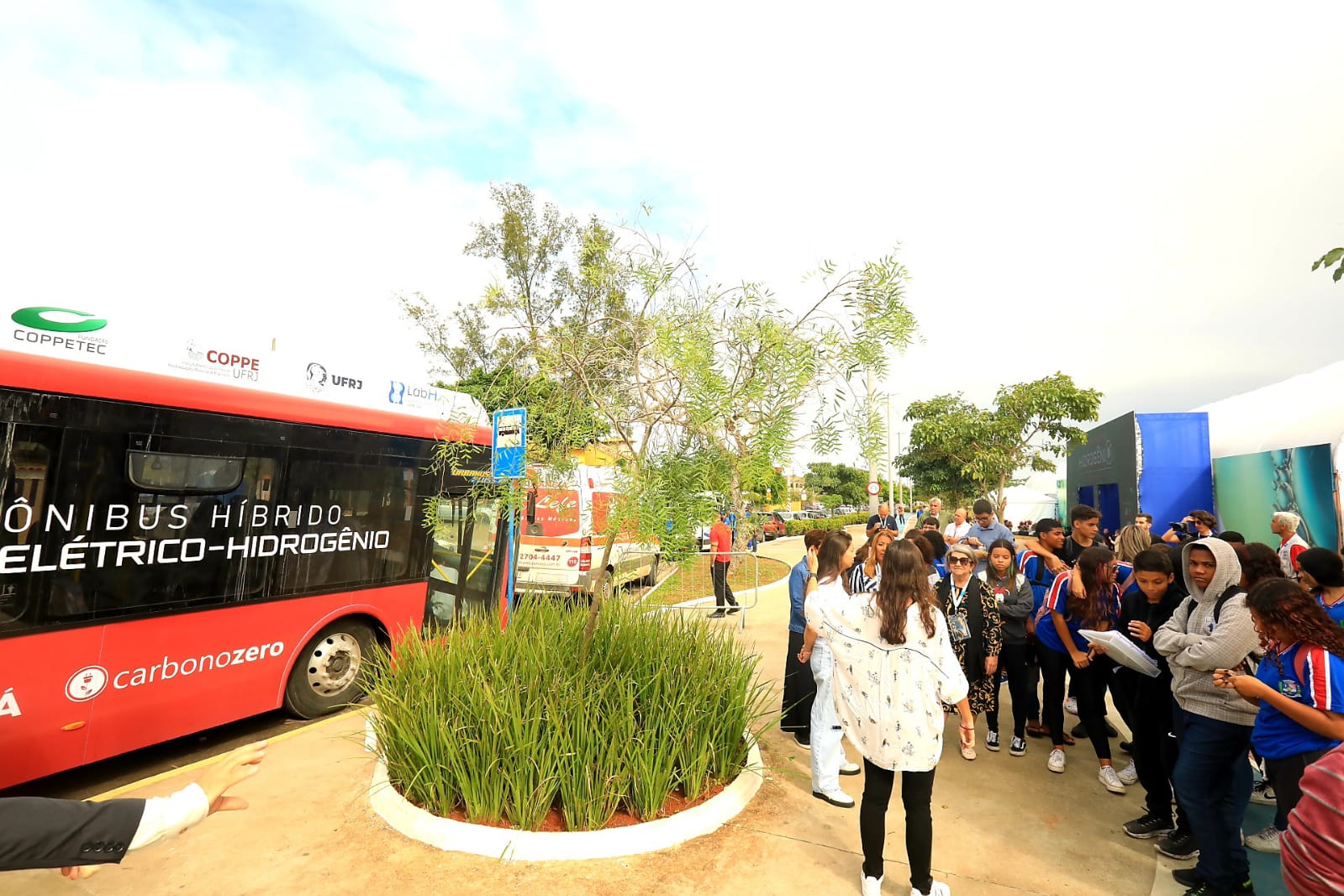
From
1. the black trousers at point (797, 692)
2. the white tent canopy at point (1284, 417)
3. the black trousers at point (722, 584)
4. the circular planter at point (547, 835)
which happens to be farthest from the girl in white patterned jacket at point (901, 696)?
the white tent canopy at point (1284, 417)

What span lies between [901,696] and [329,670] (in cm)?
499

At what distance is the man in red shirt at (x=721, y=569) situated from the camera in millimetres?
10297

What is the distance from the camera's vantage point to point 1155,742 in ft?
13.1

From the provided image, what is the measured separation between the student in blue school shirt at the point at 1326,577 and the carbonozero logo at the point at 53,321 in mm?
7396

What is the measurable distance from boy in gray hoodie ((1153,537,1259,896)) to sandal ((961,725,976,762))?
0.96 meters

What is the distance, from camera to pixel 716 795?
397cm

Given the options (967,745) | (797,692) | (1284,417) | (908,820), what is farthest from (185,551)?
(1284,417)

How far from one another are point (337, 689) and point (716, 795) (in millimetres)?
3831

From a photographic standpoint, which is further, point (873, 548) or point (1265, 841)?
point (873, 548)

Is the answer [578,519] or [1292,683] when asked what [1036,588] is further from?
[578,519]

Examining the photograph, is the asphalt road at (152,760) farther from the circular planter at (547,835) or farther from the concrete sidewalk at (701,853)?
the circular planter at (547,835)

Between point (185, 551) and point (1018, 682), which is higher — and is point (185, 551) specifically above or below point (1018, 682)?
above

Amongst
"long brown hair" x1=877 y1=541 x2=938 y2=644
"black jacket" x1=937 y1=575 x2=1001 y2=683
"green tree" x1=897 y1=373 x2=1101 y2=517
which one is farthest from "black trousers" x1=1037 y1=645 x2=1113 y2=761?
"green tree" x1=897 y1=373 x2=1101 y2=517

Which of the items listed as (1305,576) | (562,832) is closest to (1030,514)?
(1305,576)
